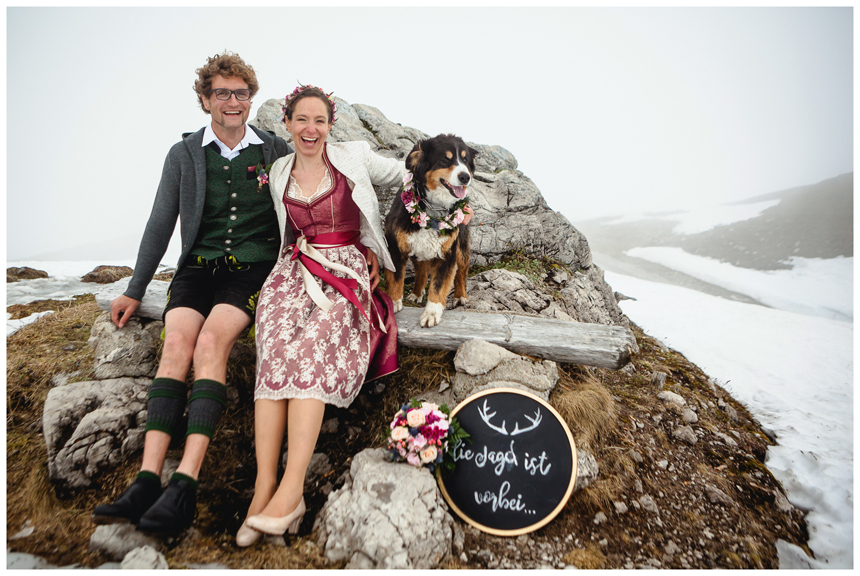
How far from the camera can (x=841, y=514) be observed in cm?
207

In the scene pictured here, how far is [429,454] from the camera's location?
2.04 meters

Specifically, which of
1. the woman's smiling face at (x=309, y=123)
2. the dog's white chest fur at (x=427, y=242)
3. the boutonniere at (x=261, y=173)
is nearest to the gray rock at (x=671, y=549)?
the dog's white chest fur at (x=427, y=242)

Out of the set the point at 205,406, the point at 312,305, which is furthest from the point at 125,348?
the point at 312,305

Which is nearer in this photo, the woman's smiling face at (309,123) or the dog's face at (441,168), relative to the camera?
the woman's smiling face at (309,123)

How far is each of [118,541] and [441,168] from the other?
2939 millimetres

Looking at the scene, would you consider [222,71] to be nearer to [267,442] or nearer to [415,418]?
[267,442]

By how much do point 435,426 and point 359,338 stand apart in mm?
764

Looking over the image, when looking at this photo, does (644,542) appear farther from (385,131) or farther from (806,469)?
(385,131)

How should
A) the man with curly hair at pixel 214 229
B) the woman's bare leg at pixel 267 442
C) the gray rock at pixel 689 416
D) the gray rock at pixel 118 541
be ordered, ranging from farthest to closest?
the gray rock at pixel 689 416 → the man with curly hair at pixel 214 229 → the woman's bare leg at pixel 267 442 → the gray rock at pixel 118 541

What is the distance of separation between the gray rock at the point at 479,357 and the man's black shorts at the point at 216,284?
157cm

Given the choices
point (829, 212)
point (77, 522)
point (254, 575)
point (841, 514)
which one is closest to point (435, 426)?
point (254, 575)

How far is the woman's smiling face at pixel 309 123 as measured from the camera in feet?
8.10

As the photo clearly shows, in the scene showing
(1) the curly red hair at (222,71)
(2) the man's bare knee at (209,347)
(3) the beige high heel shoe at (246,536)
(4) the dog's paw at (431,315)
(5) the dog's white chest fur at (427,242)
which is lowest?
(3) the beige high heel shoe at (246,536)

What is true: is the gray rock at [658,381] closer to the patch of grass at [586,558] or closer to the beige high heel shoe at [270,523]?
the patch of grass at [586,558]
